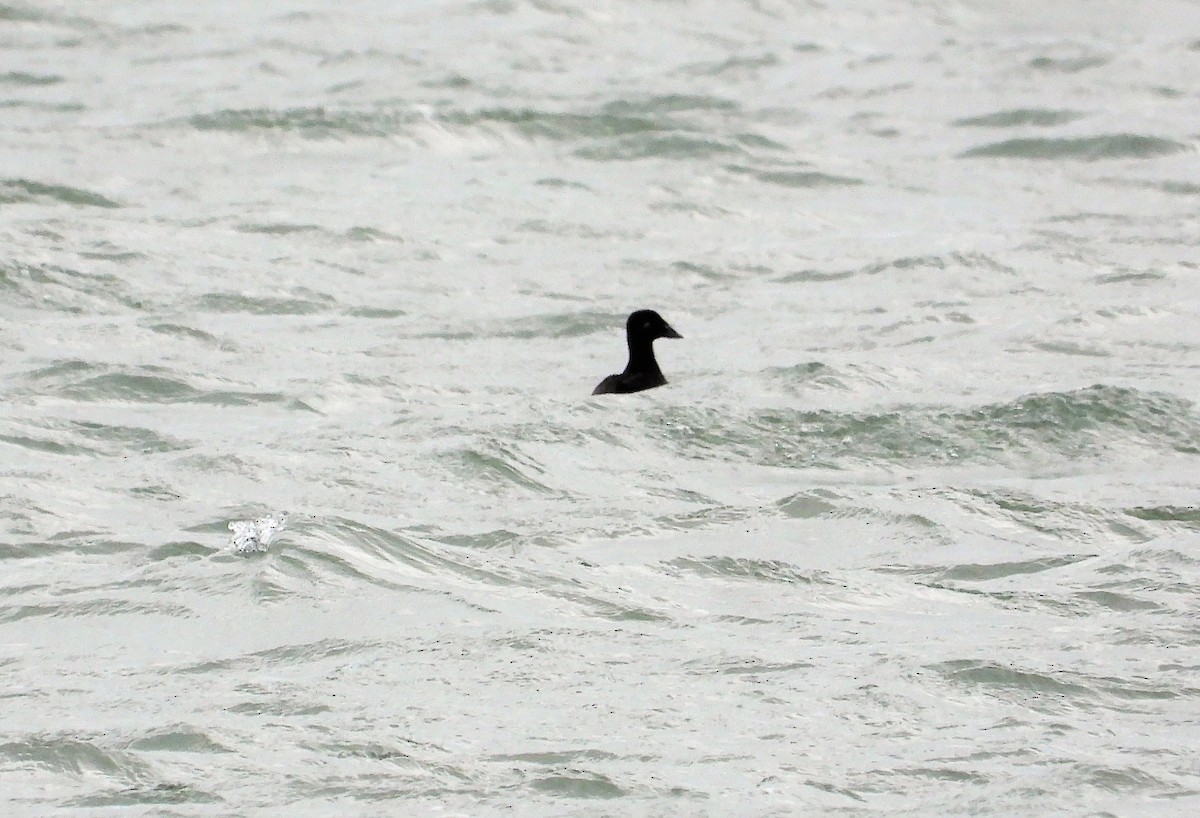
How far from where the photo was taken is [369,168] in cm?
1872

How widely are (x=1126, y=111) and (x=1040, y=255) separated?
5535 mm

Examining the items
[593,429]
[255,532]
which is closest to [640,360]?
[593,429]

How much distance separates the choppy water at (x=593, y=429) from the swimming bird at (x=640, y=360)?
0.62 feet

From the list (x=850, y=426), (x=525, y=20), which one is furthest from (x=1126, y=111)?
(x=850, y=426)

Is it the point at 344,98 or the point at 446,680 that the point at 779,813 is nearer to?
the point at 446,680

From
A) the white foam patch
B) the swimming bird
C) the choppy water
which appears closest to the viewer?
the choppy water

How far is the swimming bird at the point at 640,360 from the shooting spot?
12.3m

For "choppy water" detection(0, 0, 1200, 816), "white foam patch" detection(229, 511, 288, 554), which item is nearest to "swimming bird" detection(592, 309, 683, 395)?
"choppy water" detection(0, 0, 1200, 816)

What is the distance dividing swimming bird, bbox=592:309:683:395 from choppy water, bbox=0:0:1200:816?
0.19m

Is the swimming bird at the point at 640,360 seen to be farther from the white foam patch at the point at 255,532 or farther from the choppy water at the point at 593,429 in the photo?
the white foam patch at the point at 255,532

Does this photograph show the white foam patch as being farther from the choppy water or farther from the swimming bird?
the swimming bird

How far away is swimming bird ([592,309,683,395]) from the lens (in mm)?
12281

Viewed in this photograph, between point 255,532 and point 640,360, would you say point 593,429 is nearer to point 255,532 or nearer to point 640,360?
point 640,360

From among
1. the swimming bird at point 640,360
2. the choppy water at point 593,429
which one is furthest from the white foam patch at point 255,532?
the swimming bird at point 640,360
